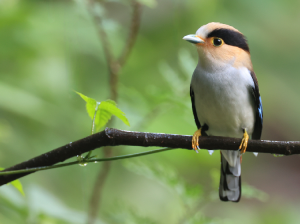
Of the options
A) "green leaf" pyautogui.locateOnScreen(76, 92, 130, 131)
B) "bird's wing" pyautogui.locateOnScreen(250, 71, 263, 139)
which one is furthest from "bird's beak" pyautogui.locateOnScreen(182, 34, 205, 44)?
"green leaf" pyautogui.locateOnScreen(76, 92, 130, 131)

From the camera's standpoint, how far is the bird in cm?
193

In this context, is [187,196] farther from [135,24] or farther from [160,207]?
[160,207]

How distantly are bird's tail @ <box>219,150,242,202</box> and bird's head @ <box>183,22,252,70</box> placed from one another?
2.08 feet

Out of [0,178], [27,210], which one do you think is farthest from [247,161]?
[0,178]

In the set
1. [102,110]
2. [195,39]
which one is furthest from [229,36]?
[102,110]

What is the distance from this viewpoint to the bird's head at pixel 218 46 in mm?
1928

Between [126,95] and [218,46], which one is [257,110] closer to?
[218,46]

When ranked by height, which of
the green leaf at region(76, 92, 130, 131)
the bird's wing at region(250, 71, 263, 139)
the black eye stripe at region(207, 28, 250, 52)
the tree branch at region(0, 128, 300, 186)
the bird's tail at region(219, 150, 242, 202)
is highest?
the black eye stripe at region(207, 28, 250, 52)

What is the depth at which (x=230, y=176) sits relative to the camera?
2.27 m

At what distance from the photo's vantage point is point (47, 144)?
268 cm

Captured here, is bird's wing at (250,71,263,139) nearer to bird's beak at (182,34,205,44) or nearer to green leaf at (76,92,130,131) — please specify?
bird's beak at (182,34,205,44)

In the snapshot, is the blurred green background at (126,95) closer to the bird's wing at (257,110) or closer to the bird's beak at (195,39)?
the bird's beak at (195,39)

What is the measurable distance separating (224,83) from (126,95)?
2.45 feet

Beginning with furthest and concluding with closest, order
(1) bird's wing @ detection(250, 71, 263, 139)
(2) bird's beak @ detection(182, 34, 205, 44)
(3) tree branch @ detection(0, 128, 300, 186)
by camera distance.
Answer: (1) bird's wing @ detection(250, 71, 263, 139) < (2) bird's beak @ detection(182, 34, 205, 44) < (3) tree branch @ detection(0, 128, 300, 186)
